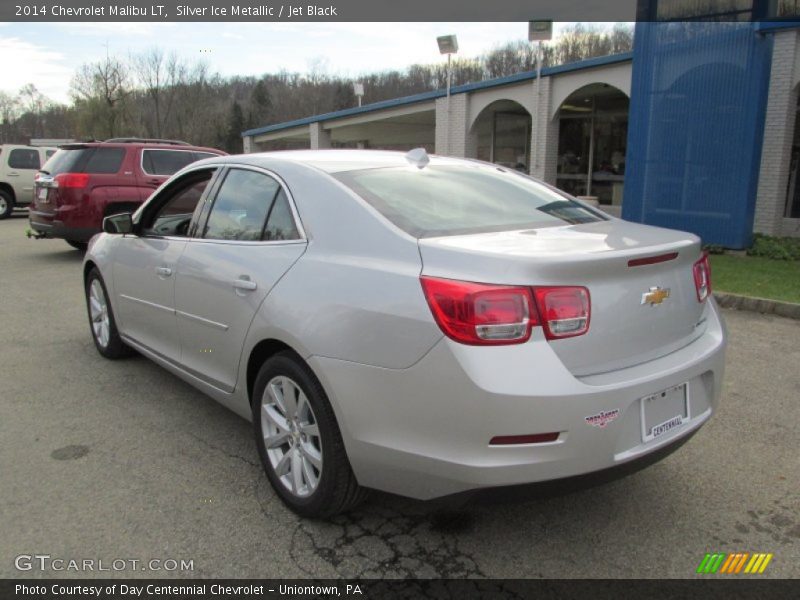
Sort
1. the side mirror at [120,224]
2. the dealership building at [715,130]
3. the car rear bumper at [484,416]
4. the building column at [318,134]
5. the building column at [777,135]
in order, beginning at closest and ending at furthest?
1. the car rear bumper at [484,416]
2. the side mirror at [120,224]
3. the dealership building at [715,130]
4. the building column at [777,135]
5. the building column at [318,134]

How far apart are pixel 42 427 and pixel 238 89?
78.6 meters

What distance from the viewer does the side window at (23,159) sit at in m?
18.1

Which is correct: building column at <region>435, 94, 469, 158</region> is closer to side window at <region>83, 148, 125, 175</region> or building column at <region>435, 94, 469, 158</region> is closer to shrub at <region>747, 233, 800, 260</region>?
shrub at <region>747, 233, 800, 260</region>

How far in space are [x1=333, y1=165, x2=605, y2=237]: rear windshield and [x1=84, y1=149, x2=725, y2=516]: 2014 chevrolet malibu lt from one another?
1cm

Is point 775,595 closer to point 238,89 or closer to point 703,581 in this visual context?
point 703,581

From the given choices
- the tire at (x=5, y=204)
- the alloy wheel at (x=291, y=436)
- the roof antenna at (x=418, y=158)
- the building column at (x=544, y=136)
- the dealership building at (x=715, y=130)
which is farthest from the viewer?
the tire at (x=5, y=204)

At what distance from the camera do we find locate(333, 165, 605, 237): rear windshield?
9.15ft

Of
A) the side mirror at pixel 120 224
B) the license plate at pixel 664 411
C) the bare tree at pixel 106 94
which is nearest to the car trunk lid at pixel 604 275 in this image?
the license plate at pixel 664 411

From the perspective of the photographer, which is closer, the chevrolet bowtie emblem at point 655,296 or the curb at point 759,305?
the chevrolet bowtie emblem at point 655,296

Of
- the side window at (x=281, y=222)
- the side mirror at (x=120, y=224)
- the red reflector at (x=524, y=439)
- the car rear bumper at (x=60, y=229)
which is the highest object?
the side window at (x=281, y=222)

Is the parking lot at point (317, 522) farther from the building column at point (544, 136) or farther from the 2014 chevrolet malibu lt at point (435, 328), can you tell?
the building column at point (544, 136)

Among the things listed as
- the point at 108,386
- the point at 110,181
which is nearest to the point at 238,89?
the point at 110,181

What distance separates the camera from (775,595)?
7.79 ft

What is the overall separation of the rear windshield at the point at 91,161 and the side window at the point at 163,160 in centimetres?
37
